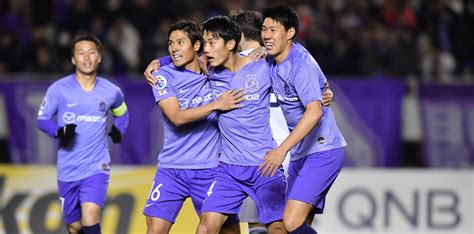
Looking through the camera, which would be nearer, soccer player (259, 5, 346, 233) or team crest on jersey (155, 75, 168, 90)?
soccer player (259, 5, 346, 233)

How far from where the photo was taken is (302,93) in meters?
7.06

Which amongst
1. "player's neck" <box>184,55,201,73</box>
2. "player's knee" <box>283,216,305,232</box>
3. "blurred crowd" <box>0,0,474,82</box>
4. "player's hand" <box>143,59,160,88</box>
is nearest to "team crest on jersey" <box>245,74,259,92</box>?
"player's neck" <box>184,55,201,73</box>

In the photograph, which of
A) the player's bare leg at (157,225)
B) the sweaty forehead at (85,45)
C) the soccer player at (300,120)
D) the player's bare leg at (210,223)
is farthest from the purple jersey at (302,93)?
the sweaty forehead at (85,45)

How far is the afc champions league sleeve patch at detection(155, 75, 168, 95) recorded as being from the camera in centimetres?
751

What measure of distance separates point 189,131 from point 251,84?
69 centimetres

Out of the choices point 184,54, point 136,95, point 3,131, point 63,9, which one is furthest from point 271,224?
point 63,9

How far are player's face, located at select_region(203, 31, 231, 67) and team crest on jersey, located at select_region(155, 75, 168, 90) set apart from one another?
1.43ft

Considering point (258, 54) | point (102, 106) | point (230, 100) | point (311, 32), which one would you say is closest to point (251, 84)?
point (230, 100)

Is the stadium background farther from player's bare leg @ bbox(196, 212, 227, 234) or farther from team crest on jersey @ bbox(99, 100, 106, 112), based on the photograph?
team crest on jersey @ bbox(99, 100, 106, 112)

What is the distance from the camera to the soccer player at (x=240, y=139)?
24.0ft

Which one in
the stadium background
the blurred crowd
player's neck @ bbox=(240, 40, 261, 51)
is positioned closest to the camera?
player's neck @ bbox=(240, 40, 261, 51)

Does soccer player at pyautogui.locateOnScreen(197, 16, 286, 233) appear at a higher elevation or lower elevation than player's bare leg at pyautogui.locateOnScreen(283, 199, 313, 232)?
higher

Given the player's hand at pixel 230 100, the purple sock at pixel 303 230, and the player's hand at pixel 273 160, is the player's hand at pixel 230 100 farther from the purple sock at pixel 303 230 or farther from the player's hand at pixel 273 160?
the purple sock at pixel 303 230

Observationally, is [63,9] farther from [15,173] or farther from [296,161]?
[296,161]
